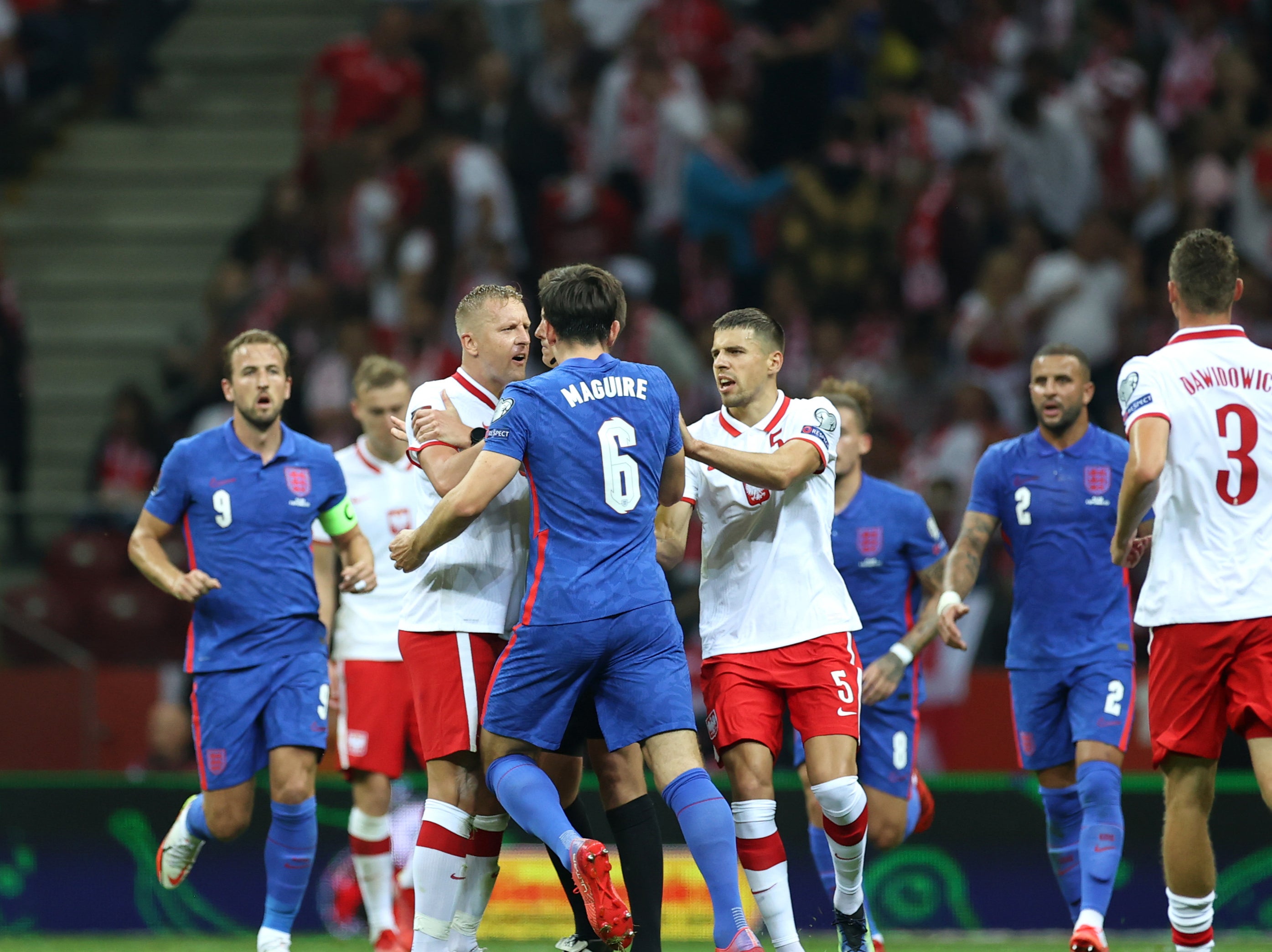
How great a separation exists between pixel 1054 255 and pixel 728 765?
803 centimetres

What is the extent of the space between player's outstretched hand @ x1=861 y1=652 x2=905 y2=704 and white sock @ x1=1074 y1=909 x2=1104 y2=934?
1.33 metres

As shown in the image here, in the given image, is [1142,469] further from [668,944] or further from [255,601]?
[668,944]

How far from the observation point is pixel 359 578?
7.79 metres

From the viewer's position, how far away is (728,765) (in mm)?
6879

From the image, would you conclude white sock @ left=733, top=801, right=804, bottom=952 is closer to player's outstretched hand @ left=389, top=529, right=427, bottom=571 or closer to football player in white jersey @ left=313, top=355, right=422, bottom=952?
player's outstretched hand @ left=389, top=529, right=427, bottom=571

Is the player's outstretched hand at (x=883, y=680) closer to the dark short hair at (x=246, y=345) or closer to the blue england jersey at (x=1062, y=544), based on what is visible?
the blue england jersey at (x=1062, y=544)

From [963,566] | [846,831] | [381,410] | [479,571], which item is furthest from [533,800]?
[381,410]

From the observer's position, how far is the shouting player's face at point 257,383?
26.1 ft

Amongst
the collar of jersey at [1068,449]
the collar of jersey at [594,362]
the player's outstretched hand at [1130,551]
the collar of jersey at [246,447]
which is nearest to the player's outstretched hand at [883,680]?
the collar of jersey at [1068,449]

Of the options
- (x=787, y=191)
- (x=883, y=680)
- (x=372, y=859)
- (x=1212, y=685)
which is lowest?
(x=372, y=859)

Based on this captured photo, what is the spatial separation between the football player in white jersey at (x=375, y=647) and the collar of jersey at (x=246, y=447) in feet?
2.38

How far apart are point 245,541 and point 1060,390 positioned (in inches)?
158

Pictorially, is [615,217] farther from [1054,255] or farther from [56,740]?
[56,740]

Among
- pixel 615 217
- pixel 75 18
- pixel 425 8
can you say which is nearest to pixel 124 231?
pixel 75 18
